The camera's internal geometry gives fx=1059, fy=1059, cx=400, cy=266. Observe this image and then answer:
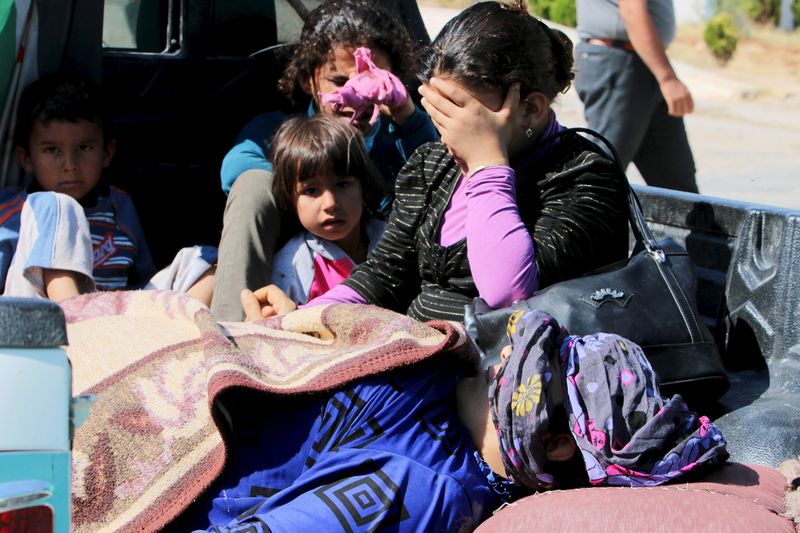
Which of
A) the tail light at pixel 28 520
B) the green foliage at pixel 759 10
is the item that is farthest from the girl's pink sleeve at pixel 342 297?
the green foliage at pixel 759 10

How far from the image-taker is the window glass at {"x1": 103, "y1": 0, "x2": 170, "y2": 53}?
3.97m

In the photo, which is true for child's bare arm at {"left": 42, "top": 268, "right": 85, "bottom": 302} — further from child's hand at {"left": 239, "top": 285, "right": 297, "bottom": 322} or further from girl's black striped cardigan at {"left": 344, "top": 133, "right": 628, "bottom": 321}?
girl's black striped cardigan at {"left": 344, "top": 133, "right": 628, "bottom": 321}

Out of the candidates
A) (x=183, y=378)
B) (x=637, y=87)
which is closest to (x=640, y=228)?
(x=183, y=378)

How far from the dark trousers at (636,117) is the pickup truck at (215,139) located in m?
1.12

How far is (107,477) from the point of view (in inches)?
81.7

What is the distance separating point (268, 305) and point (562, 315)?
1.19m

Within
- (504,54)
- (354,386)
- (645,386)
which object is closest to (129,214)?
(504,54)

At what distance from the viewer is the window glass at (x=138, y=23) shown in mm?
3968

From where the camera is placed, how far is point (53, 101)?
3.42 m

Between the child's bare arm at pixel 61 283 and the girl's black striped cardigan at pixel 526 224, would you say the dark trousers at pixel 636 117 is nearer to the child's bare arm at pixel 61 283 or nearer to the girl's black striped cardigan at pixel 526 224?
the girl's black striped cardigan at pixel 526 224

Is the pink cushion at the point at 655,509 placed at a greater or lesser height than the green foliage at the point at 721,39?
greater

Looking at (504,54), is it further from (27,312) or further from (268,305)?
(27,312)

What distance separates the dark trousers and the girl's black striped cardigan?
74.1 inches

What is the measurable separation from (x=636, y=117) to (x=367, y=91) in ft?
5.57
